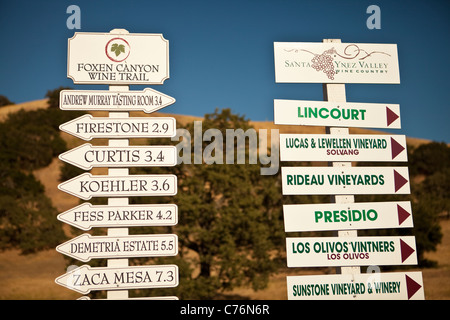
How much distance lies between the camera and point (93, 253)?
605 cm

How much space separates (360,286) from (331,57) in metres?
3.45

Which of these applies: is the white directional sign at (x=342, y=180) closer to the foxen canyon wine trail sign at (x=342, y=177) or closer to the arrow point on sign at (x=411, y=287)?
the foxen canyon wine trail sign at (x=342, y=177)

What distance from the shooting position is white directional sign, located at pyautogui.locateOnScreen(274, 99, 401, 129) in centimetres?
669

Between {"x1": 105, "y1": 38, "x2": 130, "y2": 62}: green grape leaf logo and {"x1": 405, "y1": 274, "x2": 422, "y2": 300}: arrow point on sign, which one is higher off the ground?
{"x1": 105, "y1": 38, "x2": 130, "y2": 62}: green grape leaf logo

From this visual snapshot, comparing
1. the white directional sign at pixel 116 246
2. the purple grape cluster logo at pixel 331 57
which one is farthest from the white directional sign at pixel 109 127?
the purple grape cluster logo at pixel 331 57

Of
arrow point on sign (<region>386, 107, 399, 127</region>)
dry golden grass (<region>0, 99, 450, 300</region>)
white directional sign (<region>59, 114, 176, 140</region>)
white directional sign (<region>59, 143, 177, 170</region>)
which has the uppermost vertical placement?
arrow point on sign (<region>386, 107, 399, 127</region>)

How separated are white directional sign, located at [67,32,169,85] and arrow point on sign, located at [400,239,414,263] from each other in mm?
4237

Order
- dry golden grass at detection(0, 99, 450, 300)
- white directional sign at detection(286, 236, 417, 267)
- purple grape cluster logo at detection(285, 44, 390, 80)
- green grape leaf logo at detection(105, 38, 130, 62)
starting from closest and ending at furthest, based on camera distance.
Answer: white directional sign at detection(286, 236, 417, 267) → green grape leaf logo at detection(105, 38, 130, 62) → purple grape cluster logo at detection(285, 44, 390, 80) → dry golden grass at detection(0, 99, 450, 300)

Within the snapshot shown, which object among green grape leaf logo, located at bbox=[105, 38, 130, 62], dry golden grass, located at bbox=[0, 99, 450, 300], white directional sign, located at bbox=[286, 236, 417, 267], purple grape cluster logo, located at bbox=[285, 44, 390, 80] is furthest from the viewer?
dry golden grass, located at bbox=[0, 99, 450, 300]

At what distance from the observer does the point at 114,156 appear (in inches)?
248

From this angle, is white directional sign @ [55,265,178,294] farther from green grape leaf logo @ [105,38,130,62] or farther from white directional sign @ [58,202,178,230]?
green grape leaf logo @ [105,38,130,62]

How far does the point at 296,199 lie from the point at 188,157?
8.64 meters

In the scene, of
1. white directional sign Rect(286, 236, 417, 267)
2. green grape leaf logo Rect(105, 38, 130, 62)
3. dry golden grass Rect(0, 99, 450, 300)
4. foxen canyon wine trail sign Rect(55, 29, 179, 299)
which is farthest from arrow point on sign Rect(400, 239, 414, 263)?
dry golden grass Rect(0, 99, 450, 300)
